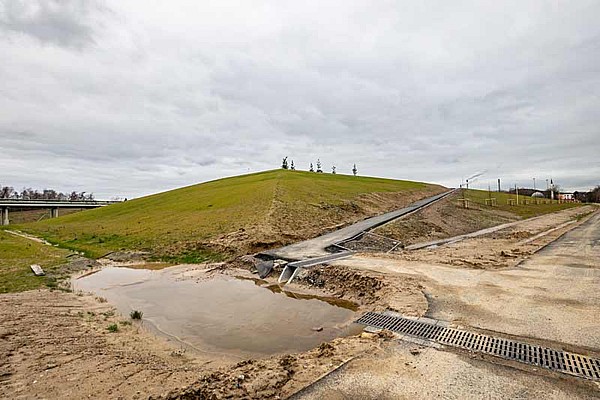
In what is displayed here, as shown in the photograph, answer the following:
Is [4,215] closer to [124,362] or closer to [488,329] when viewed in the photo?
[124,362]

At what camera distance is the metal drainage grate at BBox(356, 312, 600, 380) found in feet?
16.2

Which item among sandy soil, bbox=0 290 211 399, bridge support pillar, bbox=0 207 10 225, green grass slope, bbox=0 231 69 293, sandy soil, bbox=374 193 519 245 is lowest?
sandy soil, bbox=0 290 211 399

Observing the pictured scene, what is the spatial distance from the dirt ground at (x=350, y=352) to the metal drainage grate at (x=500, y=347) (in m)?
0.35

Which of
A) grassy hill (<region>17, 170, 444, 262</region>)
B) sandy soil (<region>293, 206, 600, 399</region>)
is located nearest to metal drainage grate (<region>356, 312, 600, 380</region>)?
sandy soil (<region>293, 206, 600, 399</region>)

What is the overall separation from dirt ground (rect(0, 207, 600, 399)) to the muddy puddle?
59 centimetres

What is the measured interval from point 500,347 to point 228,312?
6.58m

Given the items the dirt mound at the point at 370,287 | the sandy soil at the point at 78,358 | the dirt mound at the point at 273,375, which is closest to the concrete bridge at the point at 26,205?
the sandy soil at the point at 78,358

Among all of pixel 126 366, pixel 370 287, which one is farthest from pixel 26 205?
pixel 126 366

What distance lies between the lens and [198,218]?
2766cm

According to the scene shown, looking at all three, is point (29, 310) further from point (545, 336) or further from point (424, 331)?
point (545, 336)

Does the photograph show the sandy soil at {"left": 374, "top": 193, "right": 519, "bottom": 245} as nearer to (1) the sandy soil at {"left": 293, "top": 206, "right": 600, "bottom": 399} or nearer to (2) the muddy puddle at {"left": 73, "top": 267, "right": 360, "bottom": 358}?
(1) the sandy soil at {"left": 293, "top": 206, "right": 600, "bottom": 399}

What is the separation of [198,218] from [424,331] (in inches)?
932

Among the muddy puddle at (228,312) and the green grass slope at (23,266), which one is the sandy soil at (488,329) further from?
the green grass slope at (23,266)

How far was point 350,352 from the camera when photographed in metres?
5.65
